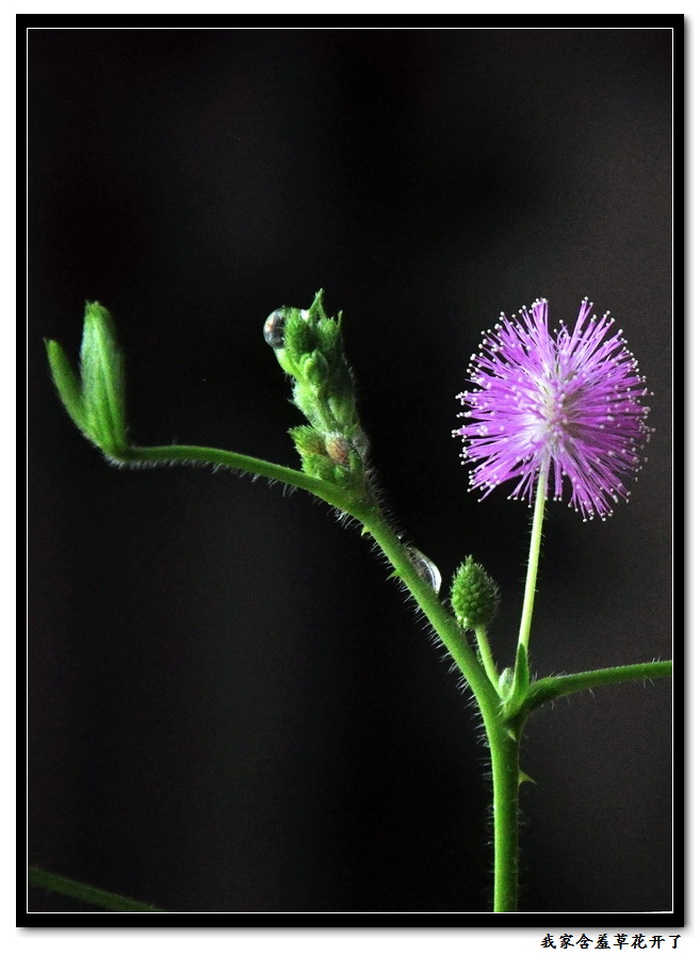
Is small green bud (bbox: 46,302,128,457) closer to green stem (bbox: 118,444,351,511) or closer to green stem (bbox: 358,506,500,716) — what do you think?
green stem (bbox: 118,444,351,511)

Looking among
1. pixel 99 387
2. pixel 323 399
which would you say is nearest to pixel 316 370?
pixel 323 399

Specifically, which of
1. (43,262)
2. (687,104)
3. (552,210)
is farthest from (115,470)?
(687,104)

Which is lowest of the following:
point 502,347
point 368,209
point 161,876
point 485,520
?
point 161,876

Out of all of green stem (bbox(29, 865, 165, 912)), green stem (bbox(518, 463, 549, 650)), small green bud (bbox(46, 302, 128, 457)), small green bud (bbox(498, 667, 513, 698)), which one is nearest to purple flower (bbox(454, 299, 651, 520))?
green stem (bbox(518, 463, 549, 650))

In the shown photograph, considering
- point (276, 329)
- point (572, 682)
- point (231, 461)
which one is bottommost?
point (572, 682)

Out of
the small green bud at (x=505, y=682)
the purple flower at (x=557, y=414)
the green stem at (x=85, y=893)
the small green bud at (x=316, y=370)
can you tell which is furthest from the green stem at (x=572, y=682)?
the green stem at (x=85, y=893)

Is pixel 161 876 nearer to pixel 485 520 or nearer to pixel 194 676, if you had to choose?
pixel 194 676

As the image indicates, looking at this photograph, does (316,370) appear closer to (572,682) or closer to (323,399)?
(323,399)
